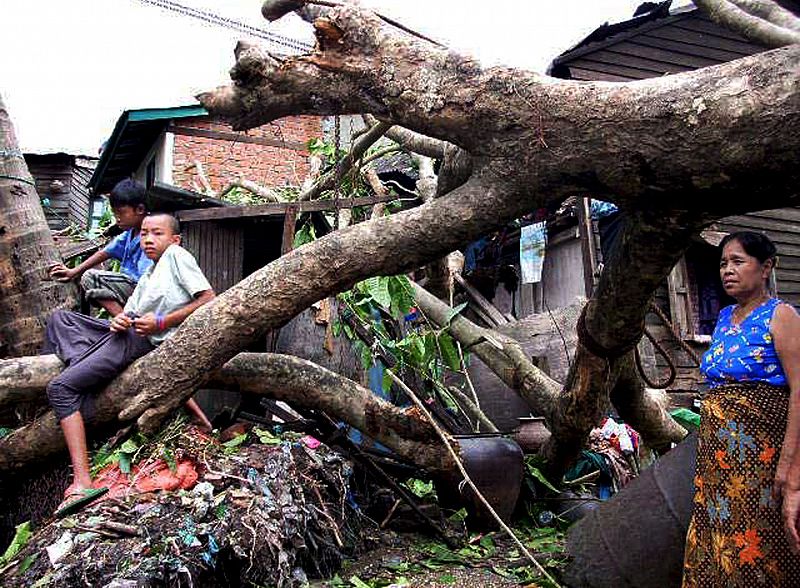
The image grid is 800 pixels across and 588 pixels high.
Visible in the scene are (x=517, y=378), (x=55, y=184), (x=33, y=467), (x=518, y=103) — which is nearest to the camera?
(x=518, y=103)

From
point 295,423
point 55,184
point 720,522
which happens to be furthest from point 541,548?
point 55,184

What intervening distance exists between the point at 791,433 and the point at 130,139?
13.5 meters

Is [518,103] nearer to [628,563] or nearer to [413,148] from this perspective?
[628,563]

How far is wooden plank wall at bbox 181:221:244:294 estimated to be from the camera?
23.5ft

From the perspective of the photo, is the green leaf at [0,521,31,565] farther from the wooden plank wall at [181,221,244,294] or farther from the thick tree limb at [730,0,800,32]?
the thick tree limb at [730,0,800,32]

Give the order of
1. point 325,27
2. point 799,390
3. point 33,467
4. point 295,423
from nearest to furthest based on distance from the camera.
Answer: point 799,390
point 325,27
point 33,467
point 295,423

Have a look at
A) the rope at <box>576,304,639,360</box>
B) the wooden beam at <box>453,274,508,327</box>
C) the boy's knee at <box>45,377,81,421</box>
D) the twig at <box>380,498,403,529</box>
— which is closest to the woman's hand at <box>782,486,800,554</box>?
the rope at <box>576,304,639,360</box>

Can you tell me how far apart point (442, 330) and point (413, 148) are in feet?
5.44

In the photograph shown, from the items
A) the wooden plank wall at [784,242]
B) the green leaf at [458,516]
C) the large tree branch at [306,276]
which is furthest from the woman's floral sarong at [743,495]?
the wooden plank wall at [784,242]

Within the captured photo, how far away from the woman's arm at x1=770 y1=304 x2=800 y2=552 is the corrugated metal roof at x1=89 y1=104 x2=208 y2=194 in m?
11.4

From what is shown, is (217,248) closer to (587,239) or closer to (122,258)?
(122,258)

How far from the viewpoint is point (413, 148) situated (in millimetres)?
6129

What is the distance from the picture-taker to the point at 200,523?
350 centimetres

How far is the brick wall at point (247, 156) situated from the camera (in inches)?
566
